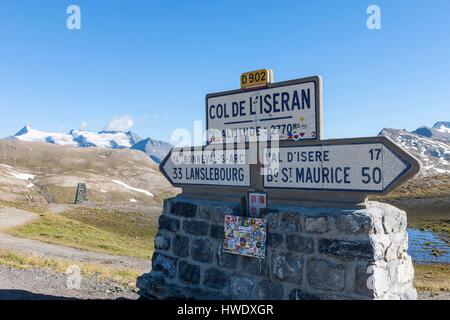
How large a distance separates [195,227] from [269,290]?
1.94 meters

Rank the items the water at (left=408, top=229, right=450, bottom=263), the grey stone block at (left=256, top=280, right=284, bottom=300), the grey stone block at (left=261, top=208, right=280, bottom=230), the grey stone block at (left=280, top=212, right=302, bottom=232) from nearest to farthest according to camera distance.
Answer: the grey stone block at (left=280, top=212, right=302, bottom=232)
the grey stone block at (left=256, top=280, right=284, bottom=300)
the grey stone block at (left=261, top=208, right=280, bottom=230)
the water at (left=408, top=229, right=450, bottom=263)

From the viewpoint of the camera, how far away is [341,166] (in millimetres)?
5879

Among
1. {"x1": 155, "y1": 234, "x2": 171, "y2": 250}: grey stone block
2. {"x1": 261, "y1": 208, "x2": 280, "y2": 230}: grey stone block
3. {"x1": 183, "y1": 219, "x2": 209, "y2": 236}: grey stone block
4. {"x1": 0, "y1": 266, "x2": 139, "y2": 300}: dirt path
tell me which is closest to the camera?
{"x1": 261, "y1": 208, "x2": 280, "y2": 230}: grey stone block

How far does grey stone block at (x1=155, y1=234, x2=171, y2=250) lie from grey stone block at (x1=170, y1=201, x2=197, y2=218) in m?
0.54

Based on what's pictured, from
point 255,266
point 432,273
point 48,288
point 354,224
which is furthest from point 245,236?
point 432,273

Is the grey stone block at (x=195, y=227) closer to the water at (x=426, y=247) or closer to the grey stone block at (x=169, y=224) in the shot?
the grey stone block at (x=169, y=224)

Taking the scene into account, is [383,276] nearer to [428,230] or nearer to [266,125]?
[266,125]

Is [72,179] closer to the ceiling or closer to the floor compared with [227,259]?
closer to the ceiling

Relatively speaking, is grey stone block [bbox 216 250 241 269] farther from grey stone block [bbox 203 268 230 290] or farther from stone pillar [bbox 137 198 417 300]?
grey stone block [bbox 203 268 230 290]

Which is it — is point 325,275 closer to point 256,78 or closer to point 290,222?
point 290,222

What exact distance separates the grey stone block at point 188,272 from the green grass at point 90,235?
19.5 meters

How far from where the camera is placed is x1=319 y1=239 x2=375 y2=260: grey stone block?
5.33 meters

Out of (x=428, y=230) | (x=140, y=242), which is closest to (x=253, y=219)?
(x=140, y=242)

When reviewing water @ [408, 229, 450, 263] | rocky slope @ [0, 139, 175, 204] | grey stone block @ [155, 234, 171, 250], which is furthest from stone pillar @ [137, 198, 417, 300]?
rocky slope @ [0, 139, 175, 204]
